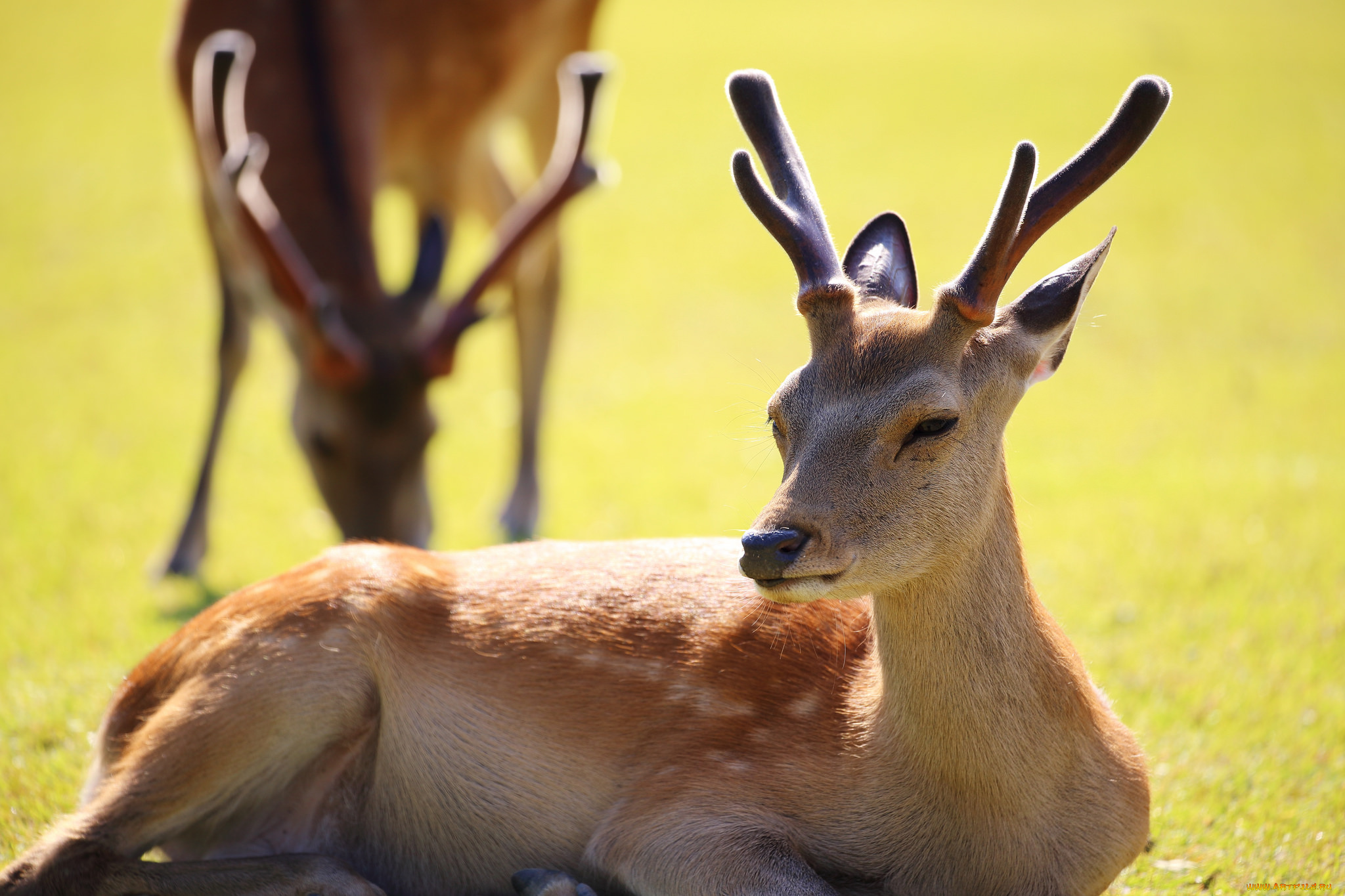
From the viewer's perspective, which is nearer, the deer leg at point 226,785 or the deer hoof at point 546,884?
the deer hoof at point 546,884

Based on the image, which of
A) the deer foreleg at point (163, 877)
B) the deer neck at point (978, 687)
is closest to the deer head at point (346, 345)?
the deer foreleg at point (163, 877)

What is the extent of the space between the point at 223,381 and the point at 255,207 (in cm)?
188

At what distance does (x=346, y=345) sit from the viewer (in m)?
5.97

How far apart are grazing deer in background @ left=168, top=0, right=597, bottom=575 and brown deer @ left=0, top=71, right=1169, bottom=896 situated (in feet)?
7.26

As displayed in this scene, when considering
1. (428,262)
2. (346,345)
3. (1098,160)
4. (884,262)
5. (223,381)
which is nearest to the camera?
(1098,160)

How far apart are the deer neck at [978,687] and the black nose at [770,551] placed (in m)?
0.44

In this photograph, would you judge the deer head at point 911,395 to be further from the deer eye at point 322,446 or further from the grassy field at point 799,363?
the deer eye at point 322,446

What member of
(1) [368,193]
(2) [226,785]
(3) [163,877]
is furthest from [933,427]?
(1) [368,193]

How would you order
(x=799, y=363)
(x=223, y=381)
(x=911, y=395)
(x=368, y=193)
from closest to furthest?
(x=911, y=395) < (x=368, y=193) < (x=223, y=381) < (x=799, y=363)

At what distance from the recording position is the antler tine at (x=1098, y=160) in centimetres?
318

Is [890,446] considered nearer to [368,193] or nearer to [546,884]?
[546,884]

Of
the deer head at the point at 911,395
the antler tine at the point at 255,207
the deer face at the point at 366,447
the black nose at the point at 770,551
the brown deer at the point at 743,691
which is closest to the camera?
the black nose at the point at 770,551

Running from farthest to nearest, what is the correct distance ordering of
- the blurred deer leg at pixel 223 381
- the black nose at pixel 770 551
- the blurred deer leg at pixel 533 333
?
the blurred deer leg at pixel 533 333 → the blurred deer leg at pixel 223 381 → the black nose at pixel 770 551

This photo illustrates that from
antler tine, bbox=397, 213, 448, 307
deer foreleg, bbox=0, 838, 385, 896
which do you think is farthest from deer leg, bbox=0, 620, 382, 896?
antler tine, bbox=397, 213, 448, 307
